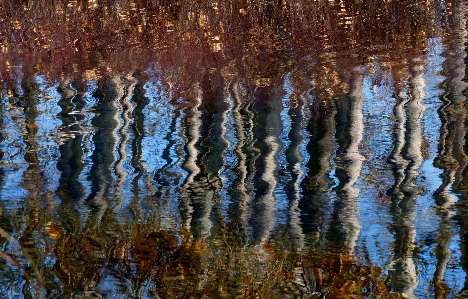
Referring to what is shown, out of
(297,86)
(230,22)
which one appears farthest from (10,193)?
(230,22)

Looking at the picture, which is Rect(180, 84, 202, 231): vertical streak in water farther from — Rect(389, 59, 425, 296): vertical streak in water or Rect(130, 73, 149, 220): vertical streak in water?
Rect(389, 59, 425, 296): vertical streak in water

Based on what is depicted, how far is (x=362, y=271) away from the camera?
9.93 ft

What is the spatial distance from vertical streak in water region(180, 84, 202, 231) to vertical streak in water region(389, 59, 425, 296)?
1.01 m

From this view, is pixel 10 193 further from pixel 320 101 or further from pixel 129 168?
pixel 320 101

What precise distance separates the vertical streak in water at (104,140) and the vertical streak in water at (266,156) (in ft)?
2.68

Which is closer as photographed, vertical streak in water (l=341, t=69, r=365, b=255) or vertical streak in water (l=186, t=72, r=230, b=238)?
vertical streak in water (l=341, t=69, r=365, b=255)

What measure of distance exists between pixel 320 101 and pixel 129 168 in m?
1.62

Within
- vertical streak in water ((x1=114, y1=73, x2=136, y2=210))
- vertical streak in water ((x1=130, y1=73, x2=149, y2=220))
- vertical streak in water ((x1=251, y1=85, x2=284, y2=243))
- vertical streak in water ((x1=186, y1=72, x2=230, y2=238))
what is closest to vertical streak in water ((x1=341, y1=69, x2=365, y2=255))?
vertical streak in water ((x1=251, y1=85, x2=284, y2=243))

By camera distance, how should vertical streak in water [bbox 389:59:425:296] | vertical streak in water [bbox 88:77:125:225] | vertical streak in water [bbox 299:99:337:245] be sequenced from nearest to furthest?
1. vertical streak in water [bbox 389:59:425:296]
2. vertical streak in water [bbox 299:99:337:245]
3. vertical streak in water [bbox 88:77:125:225]

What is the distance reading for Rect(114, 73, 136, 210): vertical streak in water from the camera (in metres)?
4.05

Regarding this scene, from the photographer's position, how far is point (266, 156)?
4.39 metres

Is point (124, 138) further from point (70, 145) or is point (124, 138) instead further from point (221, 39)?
point (221, 39)

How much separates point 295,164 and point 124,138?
4.09ft

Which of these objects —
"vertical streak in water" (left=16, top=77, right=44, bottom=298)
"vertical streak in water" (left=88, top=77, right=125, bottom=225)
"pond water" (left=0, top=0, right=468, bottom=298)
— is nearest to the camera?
"pond water" (left=0, top=0, right=468, bottom=298)
